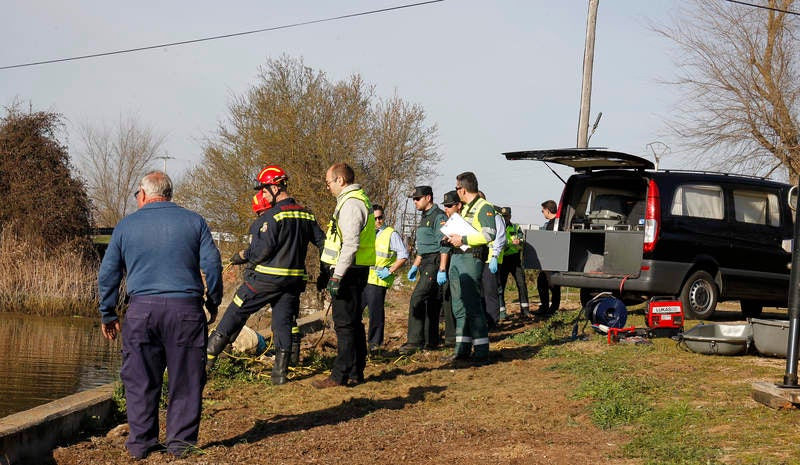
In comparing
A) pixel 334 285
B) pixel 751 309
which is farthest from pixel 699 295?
pixel 334 285

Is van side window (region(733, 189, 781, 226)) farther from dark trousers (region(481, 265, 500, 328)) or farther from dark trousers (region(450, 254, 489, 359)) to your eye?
dark trousers (region(450, 254, 489, 359))

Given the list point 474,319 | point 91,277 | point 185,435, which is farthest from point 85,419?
point 91,277

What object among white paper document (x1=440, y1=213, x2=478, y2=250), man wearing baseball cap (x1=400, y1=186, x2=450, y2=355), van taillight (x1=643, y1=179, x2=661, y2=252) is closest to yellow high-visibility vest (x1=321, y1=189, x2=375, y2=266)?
white paper document (x1=440, y1=213, x2=478, y2=250)

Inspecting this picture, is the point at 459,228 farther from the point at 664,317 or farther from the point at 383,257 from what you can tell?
the point at 664,317

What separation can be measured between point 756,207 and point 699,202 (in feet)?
3.78

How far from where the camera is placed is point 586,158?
10.5 metres

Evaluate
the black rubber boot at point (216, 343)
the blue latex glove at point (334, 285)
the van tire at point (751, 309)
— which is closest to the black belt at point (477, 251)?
the blue latex glove at point (334, 285)

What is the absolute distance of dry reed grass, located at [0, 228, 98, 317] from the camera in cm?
1973

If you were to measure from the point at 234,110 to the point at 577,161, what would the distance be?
16.6m

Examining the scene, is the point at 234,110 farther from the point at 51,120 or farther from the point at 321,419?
the point at 321,419

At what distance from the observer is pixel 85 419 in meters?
6.60

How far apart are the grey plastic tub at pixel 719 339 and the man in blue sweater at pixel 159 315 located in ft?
16.6

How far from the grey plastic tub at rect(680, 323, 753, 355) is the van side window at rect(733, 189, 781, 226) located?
283cm

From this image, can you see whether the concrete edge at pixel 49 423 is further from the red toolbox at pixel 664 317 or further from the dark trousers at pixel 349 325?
the red toolbox at pixel 664 317
